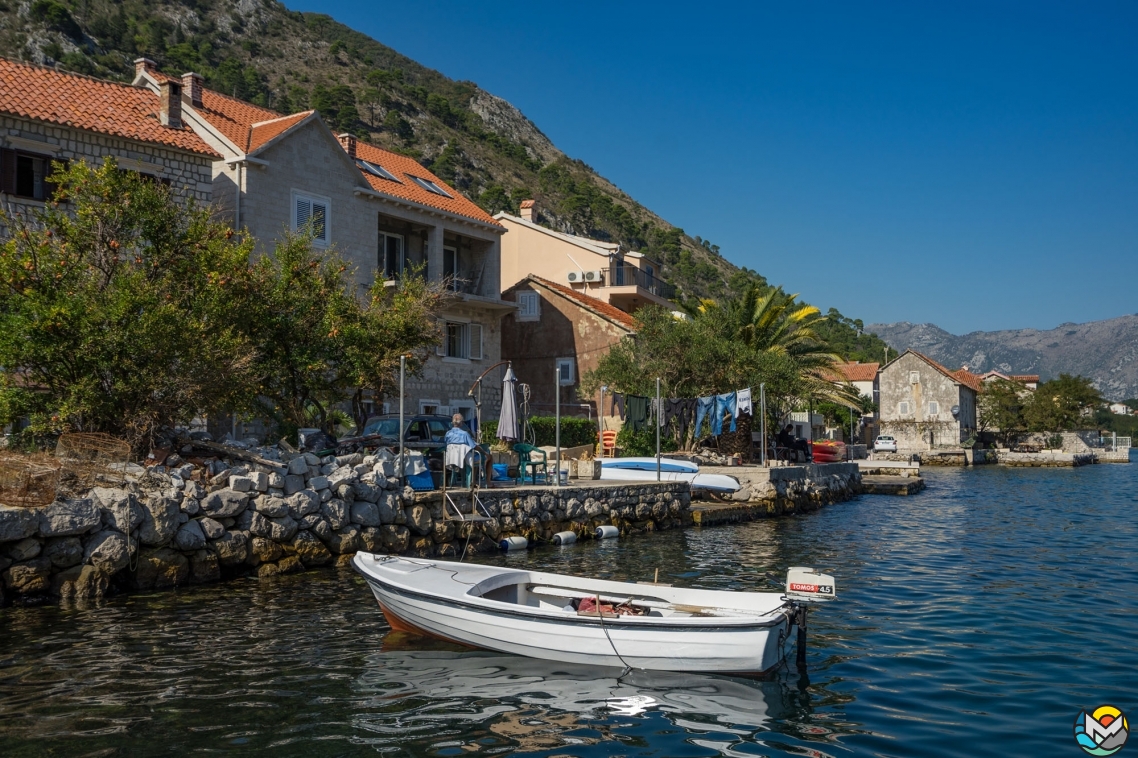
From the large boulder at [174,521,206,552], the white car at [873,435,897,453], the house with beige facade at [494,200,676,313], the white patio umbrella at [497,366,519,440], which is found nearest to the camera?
the large boulder at [174,521,206,552]

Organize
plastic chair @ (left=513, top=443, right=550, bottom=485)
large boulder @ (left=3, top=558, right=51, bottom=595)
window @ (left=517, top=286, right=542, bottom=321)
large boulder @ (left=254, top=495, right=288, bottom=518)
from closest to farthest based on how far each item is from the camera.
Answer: large boulder @ (left=3, top=558, right=51, bottom=595) → large boulder @ (left=254, top=495, right=288, bottom=518) → plastic chair @ (left=513, top=443, right=550, bottom=485) → window @ (left=517, top=286, right=542, bottom=321)

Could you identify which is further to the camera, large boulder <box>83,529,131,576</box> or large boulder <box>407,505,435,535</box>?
large boulder <box>407,505,435,535</box>

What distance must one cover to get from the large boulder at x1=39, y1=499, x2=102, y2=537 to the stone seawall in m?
0.02

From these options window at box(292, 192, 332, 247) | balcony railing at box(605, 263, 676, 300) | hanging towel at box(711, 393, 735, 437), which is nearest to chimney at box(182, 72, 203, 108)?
window at box(292, 192, 332, 247)

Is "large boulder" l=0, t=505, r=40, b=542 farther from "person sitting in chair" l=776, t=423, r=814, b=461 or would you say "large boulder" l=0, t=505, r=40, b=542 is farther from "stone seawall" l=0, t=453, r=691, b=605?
"person sitting in chair" l=776, t=423, r=814, b=461

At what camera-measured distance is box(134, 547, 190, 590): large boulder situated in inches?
542

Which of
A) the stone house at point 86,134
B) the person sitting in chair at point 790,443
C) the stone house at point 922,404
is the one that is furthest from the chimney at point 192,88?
the stone house at point 922,404

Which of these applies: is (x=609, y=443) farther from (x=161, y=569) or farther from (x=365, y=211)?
(x=161, y=569)

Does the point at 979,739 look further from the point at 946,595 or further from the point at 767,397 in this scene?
the point at 767,397

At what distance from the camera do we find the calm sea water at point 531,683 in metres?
7.96

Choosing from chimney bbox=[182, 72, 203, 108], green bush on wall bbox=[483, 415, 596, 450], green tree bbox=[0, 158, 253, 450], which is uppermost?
chimney bbox=[182, 72, 203, 108]

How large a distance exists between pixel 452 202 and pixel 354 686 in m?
28.8

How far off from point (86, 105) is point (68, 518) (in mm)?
17444

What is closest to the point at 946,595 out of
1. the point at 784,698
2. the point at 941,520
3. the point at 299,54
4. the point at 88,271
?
the point at 784,698
